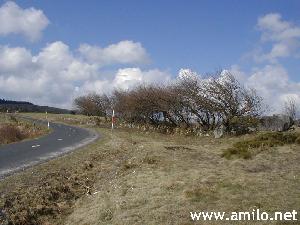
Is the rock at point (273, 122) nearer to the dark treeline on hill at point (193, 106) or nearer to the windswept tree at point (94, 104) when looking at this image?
the dark treeline on hill at point (193, 106)

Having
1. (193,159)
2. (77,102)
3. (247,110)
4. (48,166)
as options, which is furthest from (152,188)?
(77,102)

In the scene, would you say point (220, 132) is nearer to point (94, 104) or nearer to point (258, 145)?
point (258, 145)

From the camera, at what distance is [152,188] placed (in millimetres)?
13133

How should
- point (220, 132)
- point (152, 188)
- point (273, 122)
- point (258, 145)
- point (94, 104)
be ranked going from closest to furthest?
point (152, 188) → point (258, 145) → point (220, 132) → point (273, 122) → point (94, 104)

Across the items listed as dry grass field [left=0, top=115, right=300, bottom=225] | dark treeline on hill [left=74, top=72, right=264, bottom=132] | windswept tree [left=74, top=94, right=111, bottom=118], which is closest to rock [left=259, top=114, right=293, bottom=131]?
dark treeline on hill [left=74, top=72, right=264, bottom=132]

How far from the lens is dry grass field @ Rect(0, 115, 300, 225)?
10609 mm

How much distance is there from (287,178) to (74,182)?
679 centimetres

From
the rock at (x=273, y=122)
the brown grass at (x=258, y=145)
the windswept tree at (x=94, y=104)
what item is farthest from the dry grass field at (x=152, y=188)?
the windswept tree at (x=94, y=104)

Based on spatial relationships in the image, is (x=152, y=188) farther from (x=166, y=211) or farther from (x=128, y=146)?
(x=128, y=146)

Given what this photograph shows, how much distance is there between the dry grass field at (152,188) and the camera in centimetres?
1061

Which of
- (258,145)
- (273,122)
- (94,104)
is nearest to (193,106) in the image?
(273,122)

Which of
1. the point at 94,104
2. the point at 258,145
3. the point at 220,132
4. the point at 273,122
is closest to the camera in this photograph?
the point at 258,145

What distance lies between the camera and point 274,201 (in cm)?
1052

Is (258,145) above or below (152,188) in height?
above
